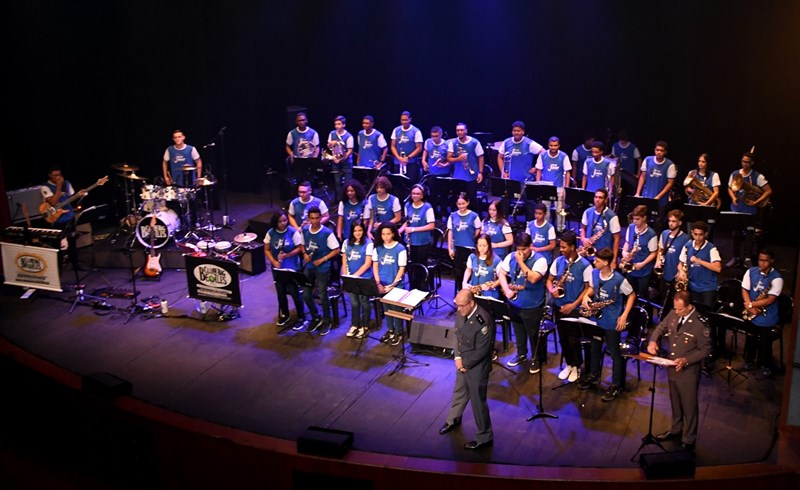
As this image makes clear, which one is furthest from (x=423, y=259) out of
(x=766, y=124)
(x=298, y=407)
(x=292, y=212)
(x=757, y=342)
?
(x=766, y=124)

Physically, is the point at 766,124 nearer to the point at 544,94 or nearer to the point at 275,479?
the point at 544,94

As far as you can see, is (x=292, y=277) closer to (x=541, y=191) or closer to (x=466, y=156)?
(x=541, y=191)

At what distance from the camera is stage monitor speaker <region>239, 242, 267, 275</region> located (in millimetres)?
13617

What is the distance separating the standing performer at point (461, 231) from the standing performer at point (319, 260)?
167 centimetres

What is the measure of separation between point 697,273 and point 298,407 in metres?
5.27

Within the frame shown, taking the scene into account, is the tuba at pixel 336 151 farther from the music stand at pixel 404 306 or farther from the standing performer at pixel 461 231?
the music stand at pixel 404 306

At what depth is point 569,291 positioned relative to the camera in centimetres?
973

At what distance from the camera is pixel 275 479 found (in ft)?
24.8

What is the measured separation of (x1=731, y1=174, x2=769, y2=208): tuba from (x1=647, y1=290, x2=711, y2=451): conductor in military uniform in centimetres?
478

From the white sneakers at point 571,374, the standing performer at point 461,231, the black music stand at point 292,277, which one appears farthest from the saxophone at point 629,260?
the black music stand at point 292,277

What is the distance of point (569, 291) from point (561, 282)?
0.48 ft

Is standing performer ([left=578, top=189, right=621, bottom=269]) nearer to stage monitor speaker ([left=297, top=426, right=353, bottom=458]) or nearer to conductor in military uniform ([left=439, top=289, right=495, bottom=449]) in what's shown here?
conductor in military uniform ([left=439, top=289, right=495, bottom=449])

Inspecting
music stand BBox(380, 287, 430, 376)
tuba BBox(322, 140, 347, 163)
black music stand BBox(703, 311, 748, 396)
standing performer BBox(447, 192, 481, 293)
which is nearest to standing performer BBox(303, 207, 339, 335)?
music stand BBox(380, 287, 430, 376)

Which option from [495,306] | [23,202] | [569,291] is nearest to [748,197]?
[569,291]
